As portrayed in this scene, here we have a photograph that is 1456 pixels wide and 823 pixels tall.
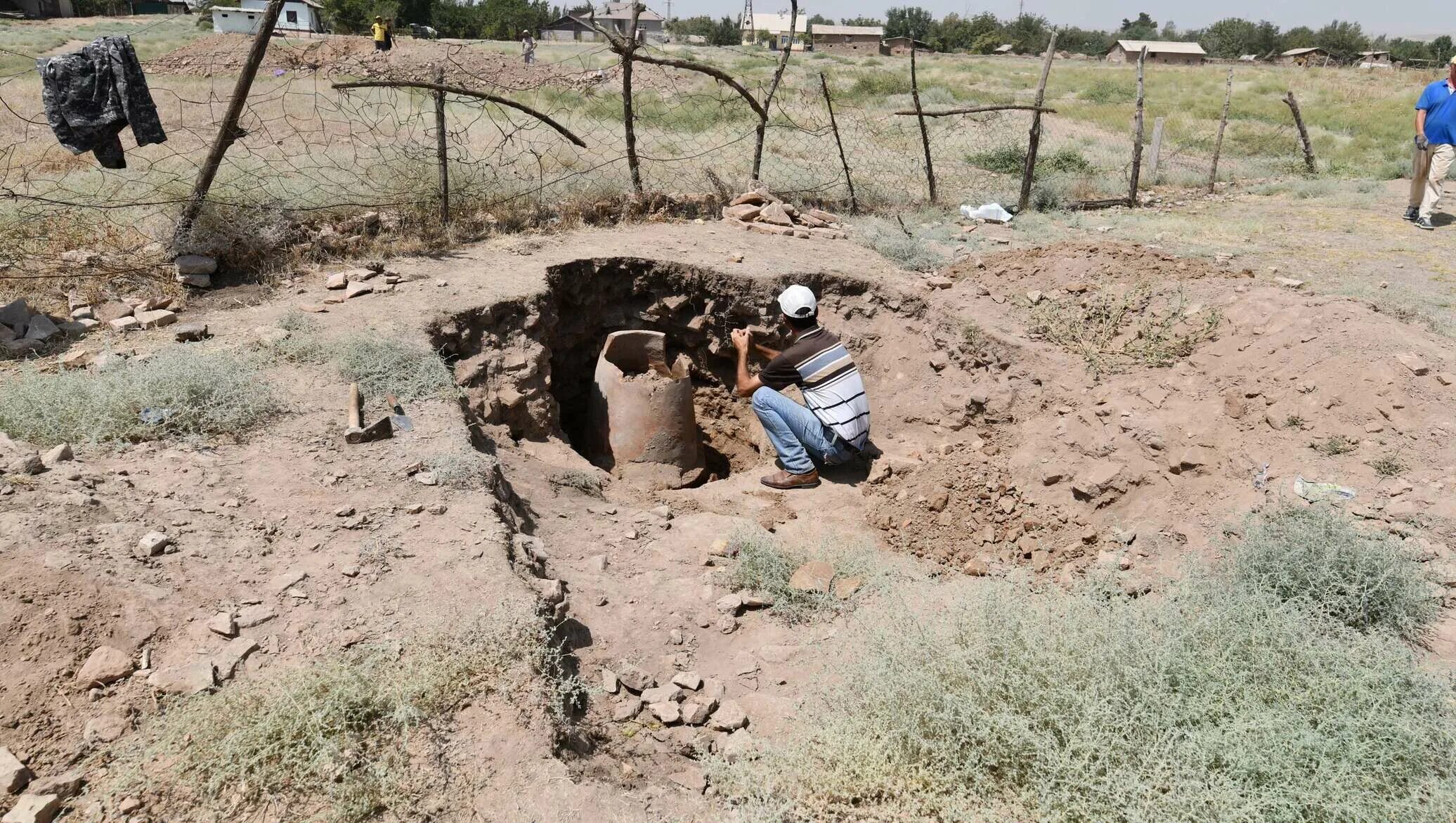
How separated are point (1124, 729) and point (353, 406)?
376 cm

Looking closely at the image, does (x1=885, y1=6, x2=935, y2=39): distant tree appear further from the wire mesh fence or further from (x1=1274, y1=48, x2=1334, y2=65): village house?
the wire mesh fence

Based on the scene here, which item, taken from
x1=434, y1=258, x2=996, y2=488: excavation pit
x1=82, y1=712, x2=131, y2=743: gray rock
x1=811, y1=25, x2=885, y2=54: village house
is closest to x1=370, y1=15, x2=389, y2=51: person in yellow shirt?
x1=434, y1=258, x2=996, y2=488: excavation pit

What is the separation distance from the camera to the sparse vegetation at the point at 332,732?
2186 millimetres

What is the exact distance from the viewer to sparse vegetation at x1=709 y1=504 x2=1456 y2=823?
2180 millimetres

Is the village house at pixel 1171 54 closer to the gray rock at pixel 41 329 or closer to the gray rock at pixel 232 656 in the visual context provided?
the gray rock at pixel 41 329

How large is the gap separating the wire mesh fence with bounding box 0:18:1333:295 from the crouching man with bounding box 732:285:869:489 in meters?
3.35

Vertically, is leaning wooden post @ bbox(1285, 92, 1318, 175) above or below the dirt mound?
below

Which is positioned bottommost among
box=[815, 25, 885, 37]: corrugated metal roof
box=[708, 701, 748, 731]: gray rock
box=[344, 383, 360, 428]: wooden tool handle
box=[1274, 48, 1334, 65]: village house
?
box=[708, 701, 748, 731]: gray rock

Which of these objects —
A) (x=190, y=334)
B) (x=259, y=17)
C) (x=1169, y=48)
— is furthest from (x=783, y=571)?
(x=1169, y=48)

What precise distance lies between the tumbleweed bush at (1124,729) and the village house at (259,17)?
3619 centimetres

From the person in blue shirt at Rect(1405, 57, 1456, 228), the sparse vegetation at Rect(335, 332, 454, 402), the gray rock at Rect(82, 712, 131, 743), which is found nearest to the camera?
the gray rock at Rect(82, 712, 131, 743)

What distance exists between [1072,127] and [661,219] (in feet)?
42.8

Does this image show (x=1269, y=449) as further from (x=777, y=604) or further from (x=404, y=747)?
(x=404, y=747)

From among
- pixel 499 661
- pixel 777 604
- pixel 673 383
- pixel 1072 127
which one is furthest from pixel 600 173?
pixel 1072 127
